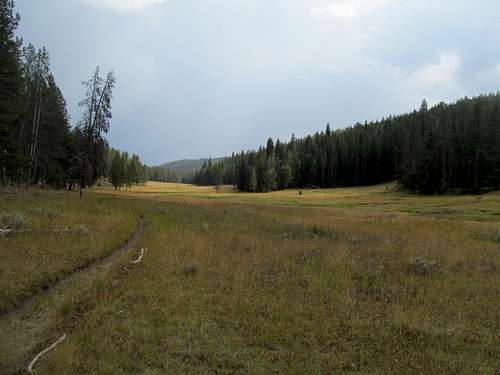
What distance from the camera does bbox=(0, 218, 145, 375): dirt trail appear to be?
190 inches

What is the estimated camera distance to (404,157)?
267ft

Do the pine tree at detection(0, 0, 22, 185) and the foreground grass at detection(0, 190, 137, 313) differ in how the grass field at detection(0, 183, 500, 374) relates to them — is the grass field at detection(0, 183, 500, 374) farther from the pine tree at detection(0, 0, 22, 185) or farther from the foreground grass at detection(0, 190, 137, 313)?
the pine tree at detection(0, 0, 22, 185)

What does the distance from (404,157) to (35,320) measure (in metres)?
88.8

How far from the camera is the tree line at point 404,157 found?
2751 inches

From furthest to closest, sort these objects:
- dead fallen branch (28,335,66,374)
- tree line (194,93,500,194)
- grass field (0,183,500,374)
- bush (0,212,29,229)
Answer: tree line (194,93,500,194) → bush (0,212,29,229) → grass field (0,183,500,374) → dead fallen branch (28,335,66,374)

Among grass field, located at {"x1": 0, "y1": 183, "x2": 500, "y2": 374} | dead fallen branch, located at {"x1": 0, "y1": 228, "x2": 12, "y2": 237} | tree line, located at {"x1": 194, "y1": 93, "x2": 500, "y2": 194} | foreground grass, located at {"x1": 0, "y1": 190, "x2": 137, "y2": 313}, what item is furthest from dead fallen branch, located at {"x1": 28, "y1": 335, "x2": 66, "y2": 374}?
tree line, located at {"x1": 194, "y1": 93, "x2": 500, "y2": 194}

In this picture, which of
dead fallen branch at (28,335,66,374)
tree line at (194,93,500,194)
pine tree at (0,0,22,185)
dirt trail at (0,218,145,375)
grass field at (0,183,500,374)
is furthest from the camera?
tree line at (194,93,500,194)

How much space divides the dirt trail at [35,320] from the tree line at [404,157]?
8005 cm

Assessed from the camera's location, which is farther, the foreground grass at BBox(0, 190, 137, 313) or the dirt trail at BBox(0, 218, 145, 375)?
the foreground grass at BBox(0, 190, 137, 313)

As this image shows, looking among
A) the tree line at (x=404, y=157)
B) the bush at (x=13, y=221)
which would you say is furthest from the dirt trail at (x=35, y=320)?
the tree line at (x=404, y=157)

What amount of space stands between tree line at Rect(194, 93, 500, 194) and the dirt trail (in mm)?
80049

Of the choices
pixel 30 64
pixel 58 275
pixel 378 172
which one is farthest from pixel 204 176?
pixel 58 275

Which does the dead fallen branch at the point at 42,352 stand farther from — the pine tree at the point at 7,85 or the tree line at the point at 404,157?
the tree line at the point at 404,157

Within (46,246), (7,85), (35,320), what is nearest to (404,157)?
(7,85)
